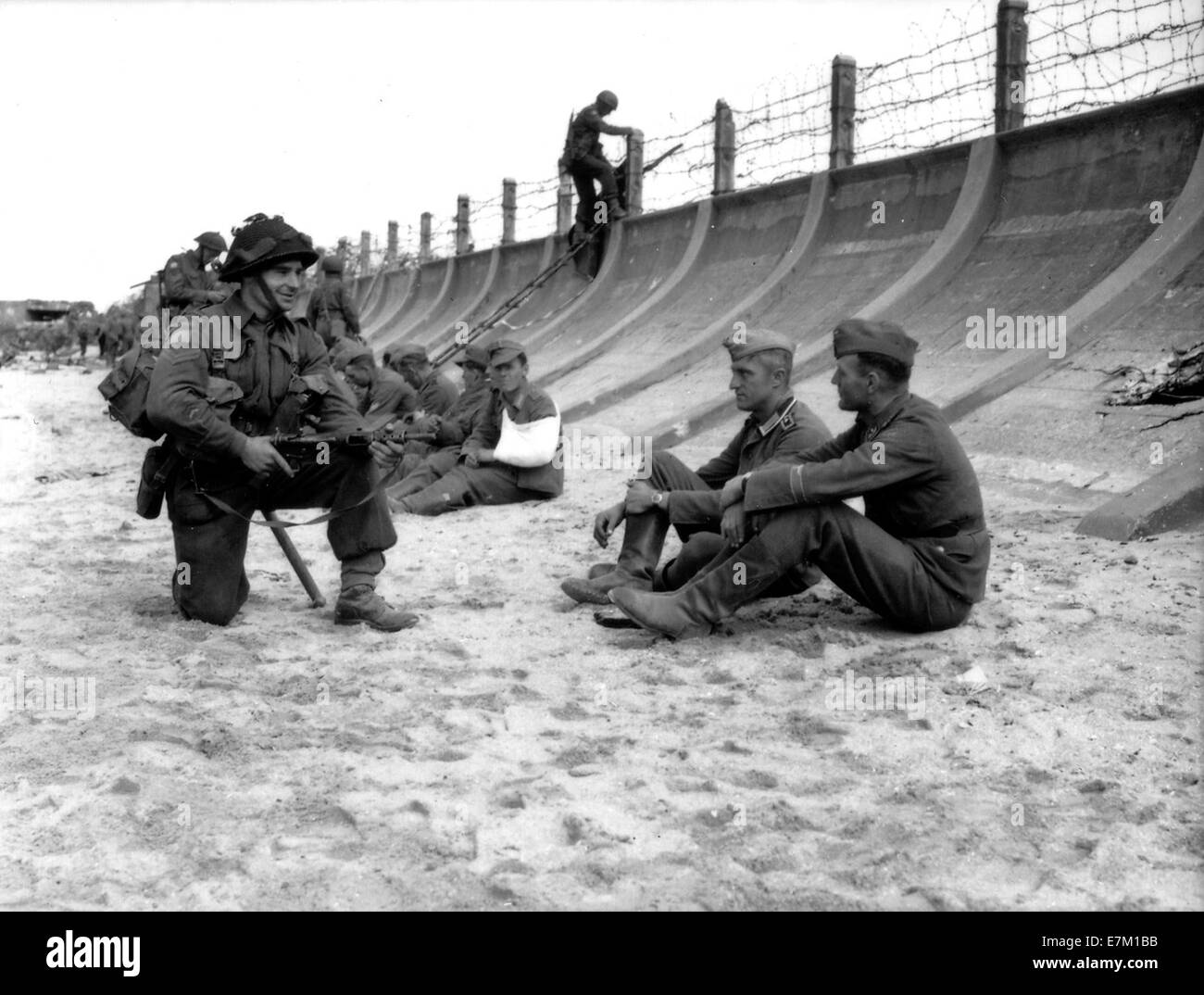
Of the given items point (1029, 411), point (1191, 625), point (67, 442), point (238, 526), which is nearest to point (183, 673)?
point (238, 526)

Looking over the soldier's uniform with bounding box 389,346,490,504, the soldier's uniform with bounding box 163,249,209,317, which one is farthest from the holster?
the soldier's uniform with bounding box 163,249,209,317

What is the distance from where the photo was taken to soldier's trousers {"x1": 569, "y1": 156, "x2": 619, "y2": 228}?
15258 mm

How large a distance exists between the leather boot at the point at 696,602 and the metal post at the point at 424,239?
20.7 meters

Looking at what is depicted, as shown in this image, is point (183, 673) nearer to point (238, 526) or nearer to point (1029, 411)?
point (238, 526)

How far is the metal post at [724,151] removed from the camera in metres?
13.4

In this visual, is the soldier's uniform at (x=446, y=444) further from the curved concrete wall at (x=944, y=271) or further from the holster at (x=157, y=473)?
the holster at (x=157, y=473)

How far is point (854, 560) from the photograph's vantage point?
412 centimetres

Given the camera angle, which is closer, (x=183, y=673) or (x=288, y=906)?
(x=288, y=906)

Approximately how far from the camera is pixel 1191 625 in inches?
158

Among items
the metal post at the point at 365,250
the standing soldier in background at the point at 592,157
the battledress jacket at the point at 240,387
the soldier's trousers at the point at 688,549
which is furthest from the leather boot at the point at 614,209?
the metal post at the point at 365,250

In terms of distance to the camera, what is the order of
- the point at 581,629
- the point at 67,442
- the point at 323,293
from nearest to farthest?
the point at 581,629
the point at 67,442
the point at 323,293

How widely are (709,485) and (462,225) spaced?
1793 cm

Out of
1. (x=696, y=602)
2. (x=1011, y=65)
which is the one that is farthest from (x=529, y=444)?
(x=1011, y=65)
